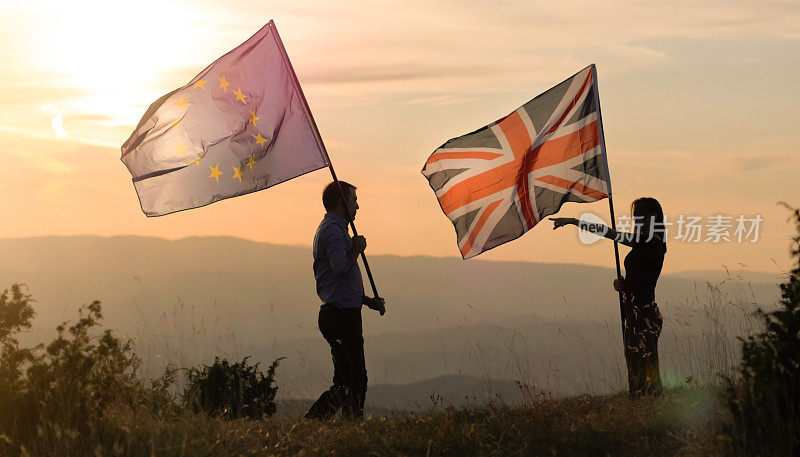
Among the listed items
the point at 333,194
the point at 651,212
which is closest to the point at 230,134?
the point at 333,194

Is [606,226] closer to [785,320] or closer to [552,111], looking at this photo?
[552,111]

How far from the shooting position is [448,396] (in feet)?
27.5

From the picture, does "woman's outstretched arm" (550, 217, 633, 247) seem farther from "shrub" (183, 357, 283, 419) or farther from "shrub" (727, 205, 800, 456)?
"shrub" (183, 357, 283, 419)

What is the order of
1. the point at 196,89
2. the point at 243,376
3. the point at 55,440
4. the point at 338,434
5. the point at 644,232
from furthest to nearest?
the point at 243,376
the point at 196,89
the point at 644,232
the point at 338,434
the point at 55,440

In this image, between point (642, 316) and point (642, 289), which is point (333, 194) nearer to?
point (642, 289)

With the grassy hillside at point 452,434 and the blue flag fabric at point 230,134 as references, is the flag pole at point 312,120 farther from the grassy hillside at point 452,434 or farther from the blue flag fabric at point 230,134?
the grassy hillside at point 452,434

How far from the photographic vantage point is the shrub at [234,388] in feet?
30.4

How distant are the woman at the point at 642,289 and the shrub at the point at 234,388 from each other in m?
3.97

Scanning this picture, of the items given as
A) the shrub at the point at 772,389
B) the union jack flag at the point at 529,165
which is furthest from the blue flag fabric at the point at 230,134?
the shrub at the point at 772,389

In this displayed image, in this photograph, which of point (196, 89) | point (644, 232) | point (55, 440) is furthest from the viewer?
point (196, 89)

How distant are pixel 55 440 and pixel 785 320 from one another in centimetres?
605

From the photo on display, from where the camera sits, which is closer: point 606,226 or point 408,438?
point 408,438

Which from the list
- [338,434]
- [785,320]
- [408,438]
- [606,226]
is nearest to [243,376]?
[338,434]

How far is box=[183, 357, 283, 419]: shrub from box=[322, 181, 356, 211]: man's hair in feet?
7.79
